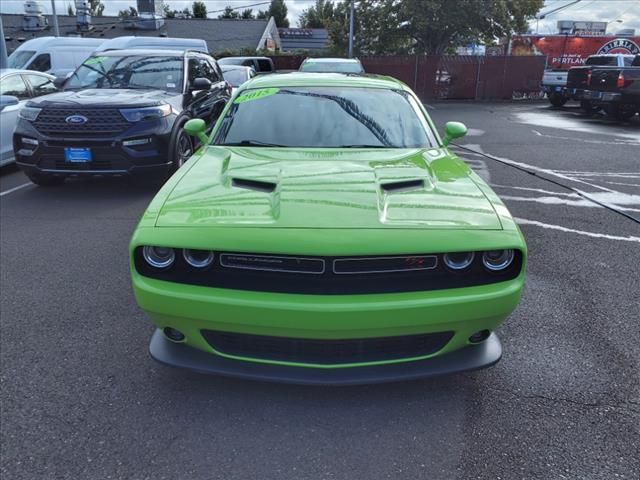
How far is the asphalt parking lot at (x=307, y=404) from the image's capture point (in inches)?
92.4

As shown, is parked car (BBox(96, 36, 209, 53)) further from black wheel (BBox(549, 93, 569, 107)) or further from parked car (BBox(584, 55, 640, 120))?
black wheel (BBox(549, 93, 569, 107))

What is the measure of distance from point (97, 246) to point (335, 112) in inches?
106

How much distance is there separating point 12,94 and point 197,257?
7.41 metres

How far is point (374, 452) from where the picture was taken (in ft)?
7.93

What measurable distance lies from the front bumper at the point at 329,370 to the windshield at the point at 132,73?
5711mm

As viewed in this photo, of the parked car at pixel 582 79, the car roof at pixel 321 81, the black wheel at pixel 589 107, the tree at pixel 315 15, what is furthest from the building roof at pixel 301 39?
the car roof at pixel 321 81

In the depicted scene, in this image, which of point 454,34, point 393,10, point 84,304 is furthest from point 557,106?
point 84,304

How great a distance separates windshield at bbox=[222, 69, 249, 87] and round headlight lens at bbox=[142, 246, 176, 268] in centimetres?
1183

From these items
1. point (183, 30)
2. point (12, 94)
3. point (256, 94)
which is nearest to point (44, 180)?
point (12, 94)

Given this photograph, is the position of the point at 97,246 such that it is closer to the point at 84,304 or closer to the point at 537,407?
the point at 84,304

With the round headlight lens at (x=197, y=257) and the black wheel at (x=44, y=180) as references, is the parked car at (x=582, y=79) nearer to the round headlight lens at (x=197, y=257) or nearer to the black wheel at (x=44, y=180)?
the black wheel at (x=44, y=180)

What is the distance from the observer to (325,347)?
2457 mm

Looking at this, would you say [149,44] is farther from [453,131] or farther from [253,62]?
[453,131]

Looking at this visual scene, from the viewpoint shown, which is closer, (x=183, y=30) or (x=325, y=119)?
(x=325, y=119)
